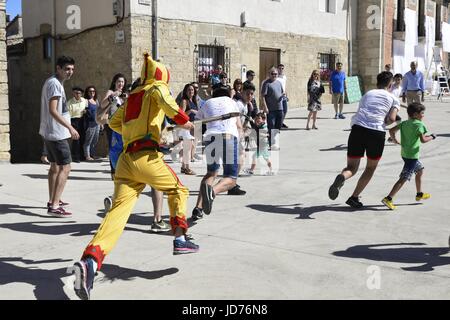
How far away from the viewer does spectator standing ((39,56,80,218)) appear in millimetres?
6523

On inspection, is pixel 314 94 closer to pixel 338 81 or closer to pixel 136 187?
pixel 338 81

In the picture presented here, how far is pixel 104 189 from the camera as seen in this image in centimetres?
862

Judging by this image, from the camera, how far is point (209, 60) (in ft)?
54.1

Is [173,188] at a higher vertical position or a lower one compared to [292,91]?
lower

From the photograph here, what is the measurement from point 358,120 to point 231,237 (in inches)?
95.0

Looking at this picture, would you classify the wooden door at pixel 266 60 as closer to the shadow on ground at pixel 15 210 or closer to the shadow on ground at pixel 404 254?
the shadow on ground at pixel 15 210

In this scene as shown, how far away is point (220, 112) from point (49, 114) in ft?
6.55

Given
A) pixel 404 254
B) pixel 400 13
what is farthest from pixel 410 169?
pixel 400 13

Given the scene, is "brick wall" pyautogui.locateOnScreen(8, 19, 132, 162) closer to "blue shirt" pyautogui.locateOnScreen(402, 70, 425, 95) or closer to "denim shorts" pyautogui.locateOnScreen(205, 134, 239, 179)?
"blue shirt" pyautogui.locateOnScreen(402, 70, 425, 95)

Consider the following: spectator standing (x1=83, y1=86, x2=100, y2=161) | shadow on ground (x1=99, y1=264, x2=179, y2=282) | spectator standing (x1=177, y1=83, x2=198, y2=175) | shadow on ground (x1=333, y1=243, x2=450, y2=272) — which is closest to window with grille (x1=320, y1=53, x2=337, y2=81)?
spectator standing (x1=83, y1=86, x2=100, y2=161)

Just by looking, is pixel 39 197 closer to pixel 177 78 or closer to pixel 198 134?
pixel 198 134

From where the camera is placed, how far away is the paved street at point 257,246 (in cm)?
428
